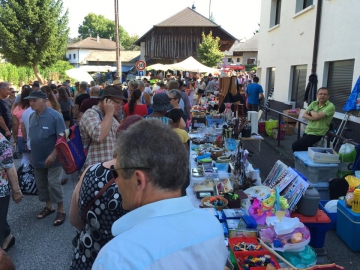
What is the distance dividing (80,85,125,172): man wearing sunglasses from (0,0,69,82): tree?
26810mm

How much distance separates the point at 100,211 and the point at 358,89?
6184 millimetres

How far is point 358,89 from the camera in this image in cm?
627

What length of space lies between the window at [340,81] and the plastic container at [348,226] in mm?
4955

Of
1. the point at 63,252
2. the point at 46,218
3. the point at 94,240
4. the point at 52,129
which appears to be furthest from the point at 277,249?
the point at 46,218

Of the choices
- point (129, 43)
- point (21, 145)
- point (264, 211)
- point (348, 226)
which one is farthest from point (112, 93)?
point (129, 43)

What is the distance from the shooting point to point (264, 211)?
9.18ft

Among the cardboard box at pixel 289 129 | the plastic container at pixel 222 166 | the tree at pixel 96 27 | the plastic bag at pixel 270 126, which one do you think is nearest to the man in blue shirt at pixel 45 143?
the plastic container at pixel 222 166

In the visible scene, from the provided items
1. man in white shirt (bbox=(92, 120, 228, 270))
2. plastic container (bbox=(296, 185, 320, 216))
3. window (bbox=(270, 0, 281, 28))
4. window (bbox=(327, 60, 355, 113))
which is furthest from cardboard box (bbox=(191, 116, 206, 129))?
window (bbox=(270, 0, 281, 28))

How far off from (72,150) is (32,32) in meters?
30.0

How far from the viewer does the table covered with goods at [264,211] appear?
2.42 metres

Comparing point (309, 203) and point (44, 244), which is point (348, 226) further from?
point (44, 244)

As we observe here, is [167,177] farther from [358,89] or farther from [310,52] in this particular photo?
[310,52]

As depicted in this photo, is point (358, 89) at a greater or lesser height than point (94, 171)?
greater

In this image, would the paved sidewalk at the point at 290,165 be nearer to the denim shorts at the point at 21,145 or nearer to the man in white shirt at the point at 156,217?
the man in white shirt at the point at 156,217
